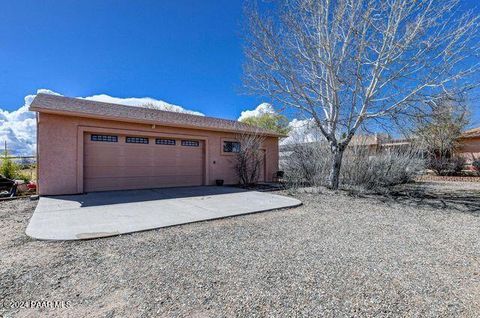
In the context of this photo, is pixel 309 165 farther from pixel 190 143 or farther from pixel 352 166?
pixel 190 143

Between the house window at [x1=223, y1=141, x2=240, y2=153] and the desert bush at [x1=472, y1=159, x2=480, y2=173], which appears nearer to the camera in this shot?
the house window at [x1=223, y1=141, x2=240, y2=153]

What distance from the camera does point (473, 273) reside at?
126 inches

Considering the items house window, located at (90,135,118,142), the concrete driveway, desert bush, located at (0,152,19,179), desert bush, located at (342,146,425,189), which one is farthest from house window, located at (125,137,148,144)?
desert bush, located at (342,146,425,189)

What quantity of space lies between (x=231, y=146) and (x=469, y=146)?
18931 millimetres

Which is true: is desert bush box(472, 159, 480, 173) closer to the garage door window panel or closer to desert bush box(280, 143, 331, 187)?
desert bush box(280, 143, 331, 187)

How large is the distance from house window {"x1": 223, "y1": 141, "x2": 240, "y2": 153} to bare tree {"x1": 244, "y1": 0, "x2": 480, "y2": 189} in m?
3.48

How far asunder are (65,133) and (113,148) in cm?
168

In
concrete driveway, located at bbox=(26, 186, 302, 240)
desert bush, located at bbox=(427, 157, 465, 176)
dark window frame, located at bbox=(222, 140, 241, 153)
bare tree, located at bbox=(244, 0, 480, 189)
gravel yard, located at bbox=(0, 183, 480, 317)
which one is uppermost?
bare tree, located at bbox=(244, 0, 480, 189)

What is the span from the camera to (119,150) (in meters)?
10.1

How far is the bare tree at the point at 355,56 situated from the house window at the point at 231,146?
11.4 ft

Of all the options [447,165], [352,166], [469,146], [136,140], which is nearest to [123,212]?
[136,140]

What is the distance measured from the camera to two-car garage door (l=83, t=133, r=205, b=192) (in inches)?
381

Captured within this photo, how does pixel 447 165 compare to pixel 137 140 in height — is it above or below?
below

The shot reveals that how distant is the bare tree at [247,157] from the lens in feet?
40.8
